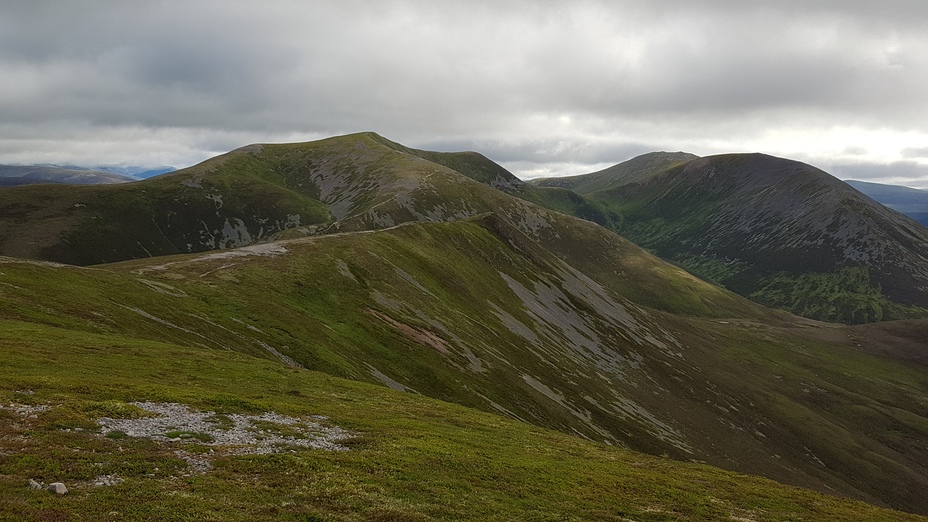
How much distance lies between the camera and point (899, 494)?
347 feet

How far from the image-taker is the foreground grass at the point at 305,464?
64.1 ft

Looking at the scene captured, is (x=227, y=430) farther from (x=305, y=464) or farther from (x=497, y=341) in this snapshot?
(x=497, y=341)

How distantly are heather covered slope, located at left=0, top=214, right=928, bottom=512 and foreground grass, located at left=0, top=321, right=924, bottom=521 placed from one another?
10203 millimetres

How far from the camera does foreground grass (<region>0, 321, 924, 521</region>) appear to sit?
19.5 metres

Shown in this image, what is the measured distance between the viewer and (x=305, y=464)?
2580 cm

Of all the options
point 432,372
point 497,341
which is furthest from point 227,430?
point 497,341

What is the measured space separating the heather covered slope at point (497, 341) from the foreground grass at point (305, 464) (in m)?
10.2

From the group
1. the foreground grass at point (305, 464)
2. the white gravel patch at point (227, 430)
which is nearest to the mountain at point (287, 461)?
the foreground grass at point (305, 464)

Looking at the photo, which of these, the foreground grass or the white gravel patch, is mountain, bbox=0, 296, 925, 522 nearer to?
the foreground grass

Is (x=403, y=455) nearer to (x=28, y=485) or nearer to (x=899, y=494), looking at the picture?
(x=28, y=485)

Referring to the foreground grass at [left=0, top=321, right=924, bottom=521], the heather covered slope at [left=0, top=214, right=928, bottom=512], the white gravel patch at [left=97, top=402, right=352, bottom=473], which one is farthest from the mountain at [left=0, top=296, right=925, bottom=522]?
the heather covered slope at [left=0, top=214, right=928, bottom=512]

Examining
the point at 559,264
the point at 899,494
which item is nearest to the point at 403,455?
the point at 899,494

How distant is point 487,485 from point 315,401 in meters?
19.3

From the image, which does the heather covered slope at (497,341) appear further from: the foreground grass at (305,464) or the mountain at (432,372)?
the foreground grass at (305,464)
